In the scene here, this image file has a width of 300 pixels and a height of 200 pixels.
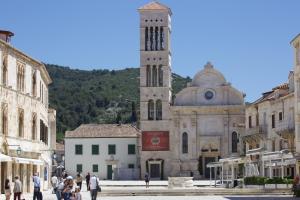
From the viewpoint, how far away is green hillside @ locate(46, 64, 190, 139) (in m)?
127

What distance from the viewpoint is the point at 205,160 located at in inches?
3027

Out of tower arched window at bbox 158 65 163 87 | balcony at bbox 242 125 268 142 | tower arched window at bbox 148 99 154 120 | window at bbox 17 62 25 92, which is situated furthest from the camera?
tower arched window at bbox 158 65 163 87

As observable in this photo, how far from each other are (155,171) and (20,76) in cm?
4090

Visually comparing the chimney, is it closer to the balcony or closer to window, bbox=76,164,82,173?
the balcony

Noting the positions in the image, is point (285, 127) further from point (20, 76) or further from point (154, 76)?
point (154, 76)

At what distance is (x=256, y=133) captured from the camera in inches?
2352

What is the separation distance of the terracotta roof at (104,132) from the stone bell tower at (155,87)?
452 cm

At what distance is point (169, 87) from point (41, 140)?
35.6m

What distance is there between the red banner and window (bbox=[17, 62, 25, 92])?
39.2 meters

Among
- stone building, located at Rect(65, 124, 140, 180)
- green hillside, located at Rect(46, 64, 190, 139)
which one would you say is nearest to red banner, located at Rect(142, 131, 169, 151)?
stone building, located at Rect(65, 124, 140, 180)

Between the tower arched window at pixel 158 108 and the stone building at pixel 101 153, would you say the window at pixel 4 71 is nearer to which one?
Answer: the tower arched window at pixel 158 108

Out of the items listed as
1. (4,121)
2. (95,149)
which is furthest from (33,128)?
(95,149)

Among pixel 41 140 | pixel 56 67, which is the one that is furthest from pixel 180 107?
pixel 56 67

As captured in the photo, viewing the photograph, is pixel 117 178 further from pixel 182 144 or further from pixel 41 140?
pixel 41 140
